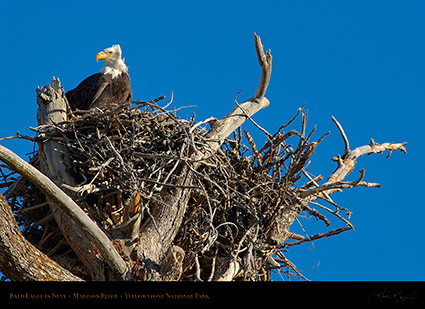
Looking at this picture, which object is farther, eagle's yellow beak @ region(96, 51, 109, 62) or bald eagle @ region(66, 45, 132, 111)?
eagle's yellow beak @ region(96, 51, 109, 62)

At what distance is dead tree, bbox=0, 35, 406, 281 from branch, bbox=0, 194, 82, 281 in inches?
20.5

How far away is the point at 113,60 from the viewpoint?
947cm

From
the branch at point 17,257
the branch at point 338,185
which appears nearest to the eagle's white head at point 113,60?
the branch at point 338,185

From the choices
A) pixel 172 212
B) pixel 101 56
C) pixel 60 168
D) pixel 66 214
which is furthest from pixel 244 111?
pixel 101 56

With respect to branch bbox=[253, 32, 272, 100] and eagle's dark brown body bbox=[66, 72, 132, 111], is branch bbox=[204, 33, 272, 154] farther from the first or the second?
eagle's dark brown body bbox=[66, 72, 132, 111]

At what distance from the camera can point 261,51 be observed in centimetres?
745

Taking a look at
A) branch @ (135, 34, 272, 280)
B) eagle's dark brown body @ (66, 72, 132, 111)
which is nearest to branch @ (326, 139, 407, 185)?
branch @ (135, 34, 272, 280)

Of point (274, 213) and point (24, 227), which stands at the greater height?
point (274, 213)

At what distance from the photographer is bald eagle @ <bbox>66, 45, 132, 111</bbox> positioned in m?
8.35

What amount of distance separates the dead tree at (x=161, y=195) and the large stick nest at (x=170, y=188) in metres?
0.01
